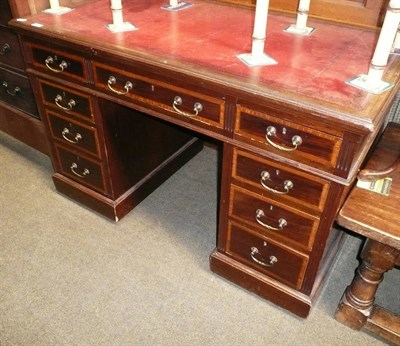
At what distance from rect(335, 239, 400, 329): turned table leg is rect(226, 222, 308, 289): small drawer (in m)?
0.20

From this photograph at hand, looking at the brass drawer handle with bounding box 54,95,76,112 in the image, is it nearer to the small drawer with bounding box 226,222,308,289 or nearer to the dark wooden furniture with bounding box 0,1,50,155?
the dark wooden furniture with bounding box 0,1,50,155

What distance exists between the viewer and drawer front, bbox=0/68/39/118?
210 centimetres

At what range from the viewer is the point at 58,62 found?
1.56 m

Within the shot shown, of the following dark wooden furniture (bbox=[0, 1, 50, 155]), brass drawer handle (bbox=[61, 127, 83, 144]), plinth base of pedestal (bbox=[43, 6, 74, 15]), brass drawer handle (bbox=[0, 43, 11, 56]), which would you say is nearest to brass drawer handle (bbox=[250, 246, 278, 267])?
brass drawer handle (bbox=[61, 127, 83, 144])

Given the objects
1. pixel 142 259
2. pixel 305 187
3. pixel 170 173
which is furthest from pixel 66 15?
pixel 305 187

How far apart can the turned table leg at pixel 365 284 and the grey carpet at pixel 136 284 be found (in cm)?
6

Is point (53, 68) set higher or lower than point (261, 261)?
higher

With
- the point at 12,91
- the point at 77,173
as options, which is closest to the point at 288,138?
the point at 77,173

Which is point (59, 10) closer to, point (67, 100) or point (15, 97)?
point (67, 100)

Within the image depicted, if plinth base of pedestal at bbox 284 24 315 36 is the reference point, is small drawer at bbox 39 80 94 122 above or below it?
below

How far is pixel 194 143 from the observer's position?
92.5 inches

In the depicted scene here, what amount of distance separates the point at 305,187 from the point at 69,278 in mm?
1098

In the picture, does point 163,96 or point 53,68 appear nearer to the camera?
point 163,96

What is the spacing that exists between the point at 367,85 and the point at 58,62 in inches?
46.7
